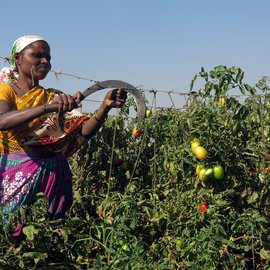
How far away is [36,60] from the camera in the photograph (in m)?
3.01

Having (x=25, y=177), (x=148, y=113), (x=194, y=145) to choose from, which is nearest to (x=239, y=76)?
(x=194, y=145)

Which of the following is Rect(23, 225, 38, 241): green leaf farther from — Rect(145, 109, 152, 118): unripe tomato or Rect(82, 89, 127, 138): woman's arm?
Rect(145, 109, 152, 118): unripe tomato

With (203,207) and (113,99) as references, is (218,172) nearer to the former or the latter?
(203,207)

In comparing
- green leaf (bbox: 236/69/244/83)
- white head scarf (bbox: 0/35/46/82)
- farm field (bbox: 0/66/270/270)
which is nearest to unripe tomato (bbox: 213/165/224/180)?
farm field (bbox: 0/66/270/270)

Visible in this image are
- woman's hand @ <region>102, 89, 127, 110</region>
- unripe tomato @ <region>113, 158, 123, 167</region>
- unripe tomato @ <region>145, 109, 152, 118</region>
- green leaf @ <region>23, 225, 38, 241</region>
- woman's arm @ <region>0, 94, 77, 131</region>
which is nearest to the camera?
green leaf @ <region>23, 225, 38, 241</region>

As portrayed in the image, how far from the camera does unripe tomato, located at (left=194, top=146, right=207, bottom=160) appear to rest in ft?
9.66

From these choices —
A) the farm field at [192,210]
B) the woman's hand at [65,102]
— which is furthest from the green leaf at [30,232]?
the woman's hand at [65,102]

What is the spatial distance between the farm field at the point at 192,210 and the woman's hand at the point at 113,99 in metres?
0.36

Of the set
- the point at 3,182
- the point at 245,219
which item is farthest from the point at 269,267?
the point at 3,182

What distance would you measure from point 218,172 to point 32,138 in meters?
0.93

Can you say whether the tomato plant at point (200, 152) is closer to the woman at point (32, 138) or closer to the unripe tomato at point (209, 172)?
the unripe tomato at point (209, 172)

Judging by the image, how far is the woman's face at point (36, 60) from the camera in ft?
9.86

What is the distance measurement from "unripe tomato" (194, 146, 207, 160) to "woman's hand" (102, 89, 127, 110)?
46cm

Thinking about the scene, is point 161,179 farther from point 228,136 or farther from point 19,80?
point 19,80
